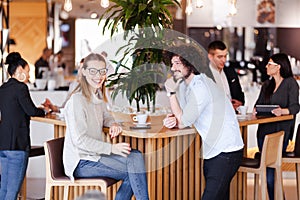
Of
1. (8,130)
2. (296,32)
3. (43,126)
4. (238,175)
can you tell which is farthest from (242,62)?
(8,130)

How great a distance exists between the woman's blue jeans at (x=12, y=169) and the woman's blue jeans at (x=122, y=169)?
37.3 inches

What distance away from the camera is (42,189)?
6.55 meters

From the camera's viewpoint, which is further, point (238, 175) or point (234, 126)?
point (238, 175)

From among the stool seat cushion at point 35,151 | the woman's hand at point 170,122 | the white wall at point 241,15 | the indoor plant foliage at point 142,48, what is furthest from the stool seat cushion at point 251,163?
the white wall at point 241,15

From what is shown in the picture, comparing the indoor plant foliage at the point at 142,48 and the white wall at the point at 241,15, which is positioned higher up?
the white wall at the point at 241,15

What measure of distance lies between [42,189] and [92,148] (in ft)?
8.51

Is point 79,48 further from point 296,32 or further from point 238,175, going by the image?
point 238,175

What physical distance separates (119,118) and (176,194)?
0.79 metres

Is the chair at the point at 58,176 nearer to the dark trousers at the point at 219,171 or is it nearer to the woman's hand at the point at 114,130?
the woman's hand at the point at 114,130

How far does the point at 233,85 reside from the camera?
623 centimetres

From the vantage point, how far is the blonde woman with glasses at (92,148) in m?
4.14

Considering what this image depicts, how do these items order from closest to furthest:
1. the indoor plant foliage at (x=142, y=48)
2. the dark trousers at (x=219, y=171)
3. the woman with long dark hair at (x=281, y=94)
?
the dark trousers at (x=219, y=171)
the indoor plant foliage at (x=142, y=48)
the woman with long dark hair at (x=281, y=94)

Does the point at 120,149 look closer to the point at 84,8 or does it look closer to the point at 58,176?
the point at 58,176

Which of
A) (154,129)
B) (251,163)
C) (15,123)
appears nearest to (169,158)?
(154,129)
